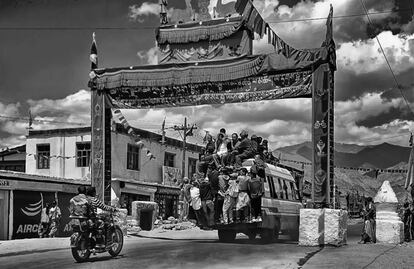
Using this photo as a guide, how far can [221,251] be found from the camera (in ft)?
38.8

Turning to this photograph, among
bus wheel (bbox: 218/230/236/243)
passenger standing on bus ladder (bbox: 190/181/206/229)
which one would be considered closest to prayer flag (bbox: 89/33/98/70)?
passenger standing on bus ladder (bbox: 190/181/206/229)

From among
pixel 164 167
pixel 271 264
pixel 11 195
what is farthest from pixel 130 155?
pixel 271 264

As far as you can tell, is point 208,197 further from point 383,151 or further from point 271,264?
point 383,151

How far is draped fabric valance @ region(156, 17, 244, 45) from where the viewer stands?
15.9m

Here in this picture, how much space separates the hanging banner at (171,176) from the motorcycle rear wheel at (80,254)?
29.9 metres

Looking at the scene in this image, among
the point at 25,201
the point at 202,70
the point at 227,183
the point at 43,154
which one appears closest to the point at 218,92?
the point at 202,70

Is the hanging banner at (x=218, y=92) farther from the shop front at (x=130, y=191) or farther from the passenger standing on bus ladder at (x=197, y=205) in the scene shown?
the shop front at (x=130, y=191)

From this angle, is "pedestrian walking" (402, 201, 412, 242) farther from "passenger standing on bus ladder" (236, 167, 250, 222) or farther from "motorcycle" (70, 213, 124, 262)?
"motorcycle" (70, 213, 124, 262)

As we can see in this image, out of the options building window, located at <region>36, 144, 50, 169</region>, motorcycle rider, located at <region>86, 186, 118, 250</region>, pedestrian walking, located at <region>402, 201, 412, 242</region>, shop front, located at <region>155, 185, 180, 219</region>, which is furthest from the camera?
shop front, located at <region>155, 185, 180, 219</region>

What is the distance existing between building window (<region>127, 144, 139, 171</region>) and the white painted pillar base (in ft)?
83.3

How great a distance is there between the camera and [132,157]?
38.0 meters

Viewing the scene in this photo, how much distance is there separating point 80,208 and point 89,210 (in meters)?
0.21

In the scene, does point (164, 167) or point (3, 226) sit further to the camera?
point (164, 167)

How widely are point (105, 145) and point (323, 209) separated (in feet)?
25.6
